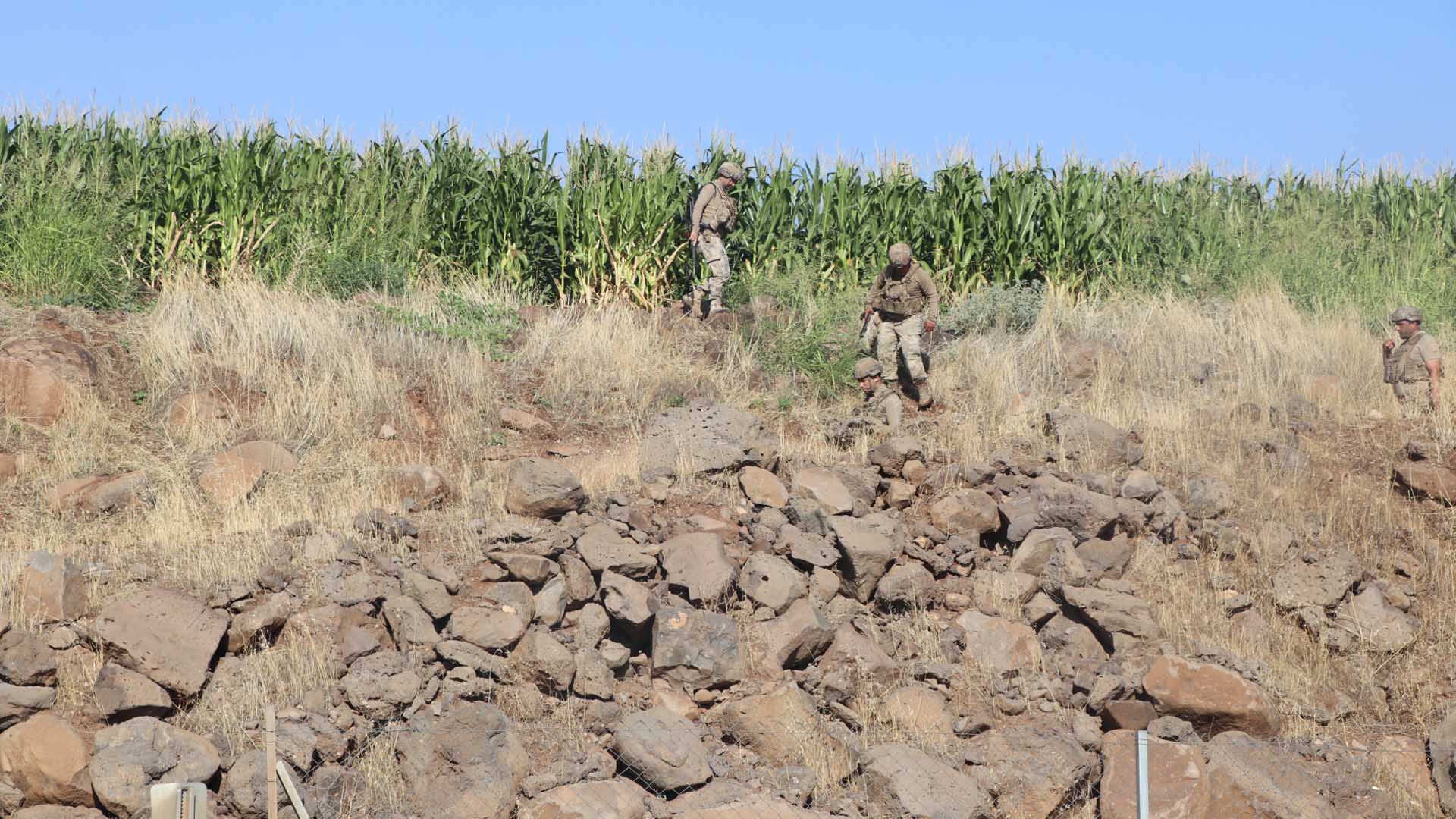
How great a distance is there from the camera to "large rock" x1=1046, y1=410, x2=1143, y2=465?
1082 centimetres

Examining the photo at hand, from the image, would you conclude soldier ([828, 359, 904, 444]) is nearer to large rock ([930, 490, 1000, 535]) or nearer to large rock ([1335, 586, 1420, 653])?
large rock ([930, 490, 1000, 535])

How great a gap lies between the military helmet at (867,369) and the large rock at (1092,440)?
1988 mm

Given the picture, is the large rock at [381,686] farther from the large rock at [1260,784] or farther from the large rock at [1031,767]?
the large rock at [1260,784]

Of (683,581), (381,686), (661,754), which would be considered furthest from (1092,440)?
(381,686)

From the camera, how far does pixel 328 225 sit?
16.1 m

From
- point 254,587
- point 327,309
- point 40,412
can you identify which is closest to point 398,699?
point 254,587

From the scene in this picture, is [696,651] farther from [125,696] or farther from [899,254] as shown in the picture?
[899,254]

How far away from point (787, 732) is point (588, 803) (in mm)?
1228

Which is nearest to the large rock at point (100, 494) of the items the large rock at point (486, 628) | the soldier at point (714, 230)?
the large rock at point (486, 628)

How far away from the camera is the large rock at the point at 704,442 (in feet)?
32.8

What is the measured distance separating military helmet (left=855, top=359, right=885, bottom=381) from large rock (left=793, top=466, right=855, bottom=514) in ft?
9.48

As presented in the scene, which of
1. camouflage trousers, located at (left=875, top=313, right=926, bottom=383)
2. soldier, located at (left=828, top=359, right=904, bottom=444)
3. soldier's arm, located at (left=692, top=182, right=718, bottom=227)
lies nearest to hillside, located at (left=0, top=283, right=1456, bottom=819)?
soldier, located at (left=828, top=359, right=904, bottom=444)

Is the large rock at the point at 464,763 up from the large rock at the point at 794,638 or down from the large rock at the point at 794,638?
down

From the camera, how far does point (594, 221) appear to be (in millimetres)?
15898
